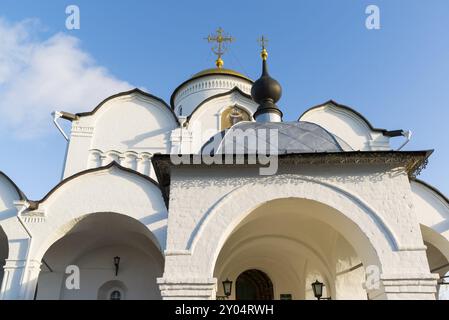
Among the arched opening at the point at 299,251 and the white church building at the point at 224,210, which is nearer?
the white church building at the point at 224,210

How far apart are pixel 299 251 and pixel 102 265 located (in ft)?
16.1

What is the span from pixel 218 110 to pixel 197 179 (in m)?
7.62

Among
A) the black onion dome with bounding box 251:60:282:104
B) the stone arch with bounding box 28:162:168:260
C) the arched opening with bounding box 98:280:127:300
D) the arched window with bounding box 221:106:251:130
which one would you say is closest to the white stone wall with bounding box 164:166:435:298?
the black onion dome with bounding box 251:60:282:104

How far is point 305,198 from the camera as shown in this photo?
4410mm

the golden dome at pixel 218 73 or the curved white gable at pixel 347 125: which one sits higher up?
the golden dome at pixel 218 73

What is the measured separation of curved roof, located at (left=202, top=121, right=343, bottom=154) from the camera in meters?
4.94

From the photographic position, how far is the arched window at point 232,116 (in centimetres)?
1186

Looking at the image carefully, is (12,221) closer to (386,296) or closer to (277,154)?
(277,154)

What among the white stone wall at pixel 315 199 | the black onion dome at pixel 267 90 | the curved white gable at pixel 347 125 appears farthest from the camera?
the curved white gable at pixel 347 125

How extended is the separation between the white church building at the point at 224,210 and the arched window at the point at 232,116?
0.04 meters

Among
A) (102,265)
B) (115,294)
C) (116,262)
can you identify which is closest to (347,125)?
(116,262)

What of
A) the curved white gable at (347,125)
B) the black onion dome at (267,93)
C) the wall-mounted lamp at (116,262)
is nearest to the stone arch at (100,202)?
the wall-mounted lamp at (116,262)

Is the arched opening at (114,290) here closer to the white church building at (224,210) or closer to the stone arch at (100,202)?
the white church building at (224,210)

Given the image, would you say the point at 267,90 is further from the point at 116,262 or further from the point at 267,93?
the point at 116,262
